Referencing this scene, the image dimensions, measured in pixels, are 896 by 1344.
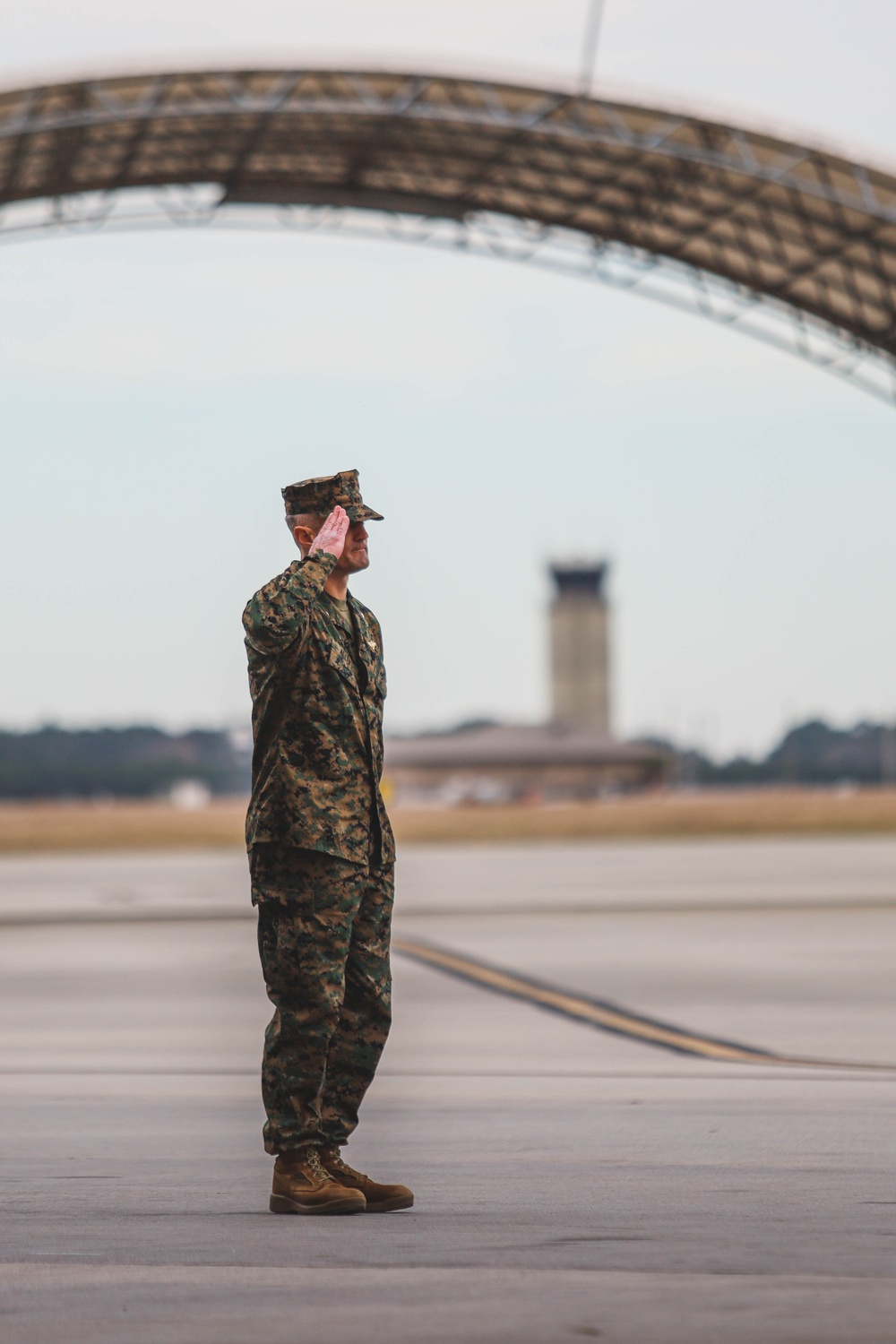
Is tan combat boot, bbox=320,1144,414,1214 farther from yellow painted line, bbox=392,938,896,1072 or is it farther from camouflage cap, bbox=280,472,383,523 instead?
yellow painted line, bbox=392,938,896,1072

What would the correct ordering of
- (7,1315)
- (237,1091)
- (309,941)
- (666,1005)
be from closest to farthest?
(7,1315), (309,941), (237,1091), (666,1005)

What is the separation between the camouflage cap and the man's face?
0.10 ft

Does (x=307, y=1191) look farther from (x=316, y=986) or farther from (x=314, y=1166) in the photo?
(x=316, y=986)

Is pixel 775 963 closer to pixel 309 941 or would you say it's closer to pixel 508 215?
pixel 309 941

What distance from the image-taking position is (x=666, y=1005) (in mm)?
10680

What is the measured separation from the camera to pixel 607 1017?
33.2 ft

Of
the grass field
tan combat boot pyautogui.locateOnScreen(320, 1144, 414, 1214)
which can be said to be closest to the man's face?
tan combat boot pyautogui.locateOnScreen(320, 1144, 414, 1214)

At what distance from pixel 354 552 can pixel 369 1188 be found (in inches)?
68.8

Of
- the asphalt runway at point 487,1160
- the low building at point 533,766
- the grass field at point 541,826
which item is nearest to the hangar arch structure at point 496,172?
the asphalt runway at point 487,1160

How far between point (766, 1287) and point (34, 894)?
70.9 feet

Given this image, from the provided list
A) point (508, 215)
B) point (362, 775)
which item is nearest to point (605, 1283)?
point (362, 775)

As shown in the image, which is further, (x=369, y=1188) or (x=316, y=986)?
(x=369, y=1188)

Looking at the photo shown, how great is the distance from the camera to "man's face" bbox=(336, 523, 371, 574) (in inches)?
207

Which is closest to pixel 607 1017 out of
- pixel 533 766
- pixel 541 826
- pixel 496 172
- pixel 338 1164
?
pixel 338 1164
